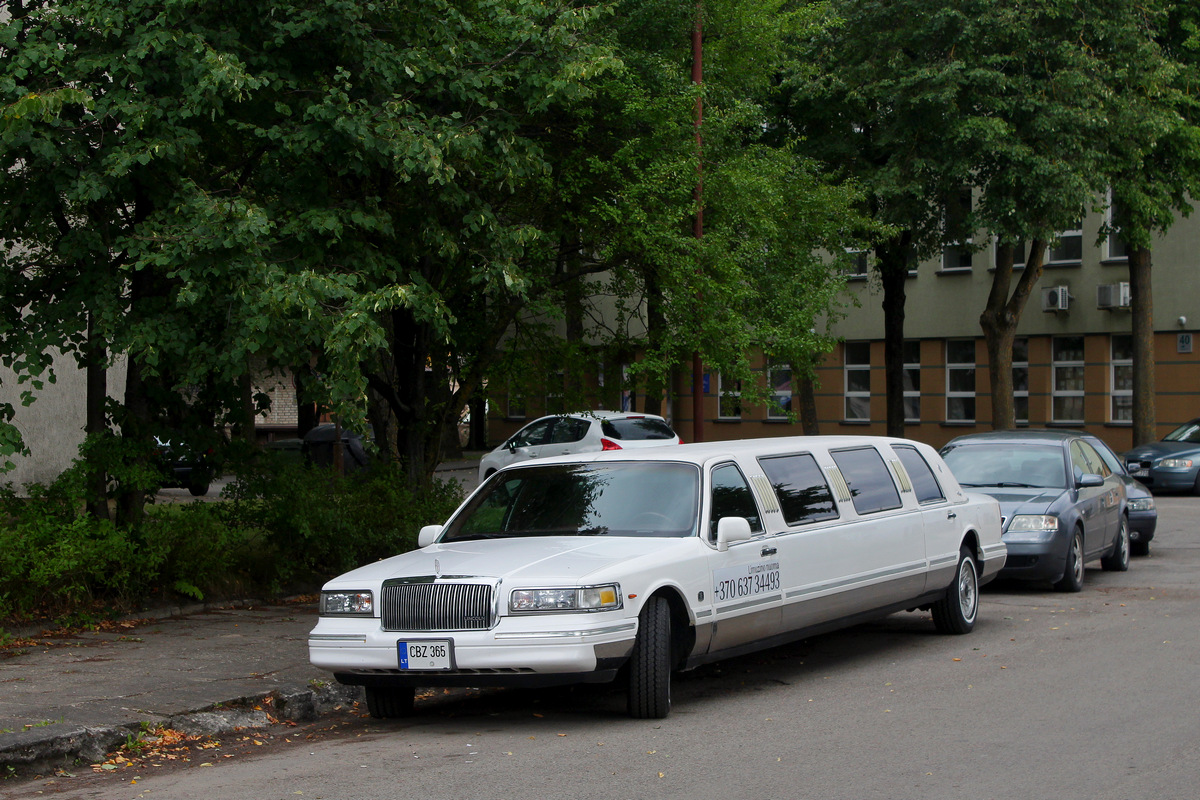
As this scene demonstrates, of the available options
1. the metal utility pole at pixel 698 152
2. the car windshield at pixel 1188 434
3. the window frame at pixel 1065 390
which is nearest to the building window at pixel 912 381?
the window frame at pixel 1065 390

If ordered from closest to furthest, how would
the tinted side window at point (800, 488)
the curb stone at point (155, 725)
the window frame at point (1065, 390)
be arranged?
the curb stone at point (155, 725)
the tinted side window at point (800, 488)
the window frame at point (1065, 390)

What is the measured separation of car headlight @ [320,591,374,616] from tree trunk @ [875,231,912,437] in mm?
23851

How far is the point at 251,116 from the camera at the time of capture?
10.8 metres

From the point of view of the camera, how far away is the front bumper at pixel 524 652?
6.96 metres

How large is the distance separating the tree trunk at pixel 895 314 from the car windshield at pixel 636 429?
855cm

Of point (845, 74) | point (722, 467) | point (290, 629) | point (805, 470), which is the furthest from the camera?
point (845, 74)

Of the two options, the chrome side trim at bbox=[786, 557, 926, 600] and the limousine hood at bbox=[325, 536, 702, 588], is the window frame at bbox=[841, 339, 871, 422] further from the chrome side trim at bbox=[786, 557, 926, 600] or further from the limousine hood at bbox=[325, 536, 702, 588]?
the limousine hood at bbox=[325, 536, 702, 588]

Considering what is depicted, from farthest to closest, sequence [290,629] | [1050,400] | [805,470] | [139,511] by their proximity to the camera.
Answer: [1050,400] < [139,511] < [290,629] < [805,470]

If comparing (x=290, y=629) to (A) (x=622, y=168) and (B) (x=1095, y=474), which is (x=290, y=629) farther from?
(B) (x=1095, y=474)

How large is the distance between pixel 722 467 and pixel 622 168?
6681mm

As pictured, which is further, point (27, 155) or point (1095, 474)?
point (1095, 474)

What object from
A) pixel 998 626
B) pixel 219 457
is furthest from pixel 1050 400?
pixel 219 457

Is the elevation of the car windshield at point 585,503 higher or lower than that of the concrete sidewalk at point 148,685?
higher

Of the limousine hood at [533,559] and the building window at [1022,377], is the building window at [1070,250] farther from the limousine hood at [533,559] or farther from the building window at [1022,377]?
the limousine hood at [533,559]
